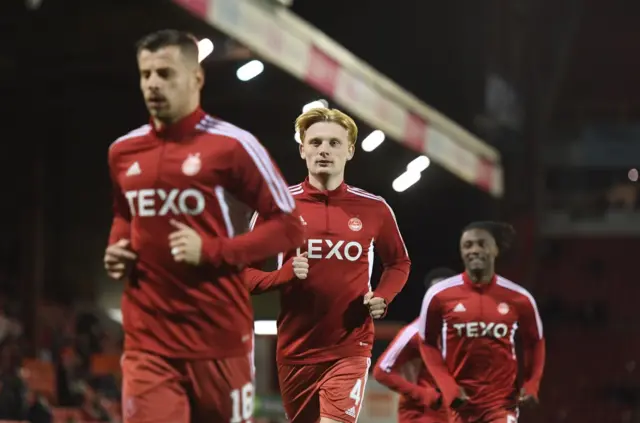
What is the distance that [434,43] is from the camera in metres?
21.4

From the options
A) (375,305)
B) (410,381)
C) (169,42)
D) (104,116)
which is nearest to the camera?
(169,42)

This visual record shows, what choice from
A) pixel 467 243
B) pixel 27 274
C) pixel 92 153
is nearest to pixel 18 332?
pixel 27 274

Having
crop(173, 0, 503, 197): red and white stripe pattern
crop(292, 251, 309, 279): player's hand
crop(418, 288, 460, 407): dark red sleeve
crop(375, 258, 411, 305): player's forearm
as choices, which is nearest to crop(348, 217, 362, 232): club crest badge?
crop(375, 258, 411, 305): player's forearm

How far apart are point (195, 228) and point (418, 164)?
15.4m

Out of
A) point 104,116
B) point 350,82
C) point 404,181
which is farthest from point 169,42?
point 404,181

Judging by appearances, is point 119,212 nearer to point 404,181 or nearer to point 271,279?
point 271,279

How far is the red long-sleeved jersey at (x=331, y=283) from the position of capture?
5.91 metres

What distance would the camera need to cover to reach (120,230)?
443 cm

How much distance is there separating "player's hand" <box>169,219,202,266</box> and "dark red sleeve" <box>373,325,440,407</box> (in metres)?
3.62

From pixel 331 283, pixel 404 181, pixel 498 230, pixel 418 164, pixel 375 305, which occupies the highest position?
pixel 418 164

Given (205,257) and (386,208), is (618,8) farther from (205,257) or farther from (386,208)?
(205,257)

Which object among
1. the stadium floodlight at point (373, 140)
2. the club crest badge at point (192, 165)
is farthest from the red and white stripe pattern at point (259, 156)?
the stadium floodlight at point (373, 140)

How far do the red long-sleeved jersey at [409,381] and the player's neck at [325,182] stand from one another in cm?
178

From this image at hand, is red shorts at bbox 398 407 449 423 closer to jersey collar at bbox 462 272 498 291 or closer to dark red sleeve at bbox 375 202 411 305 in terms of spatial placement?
jersey collar at bbox 462 272 498 291
